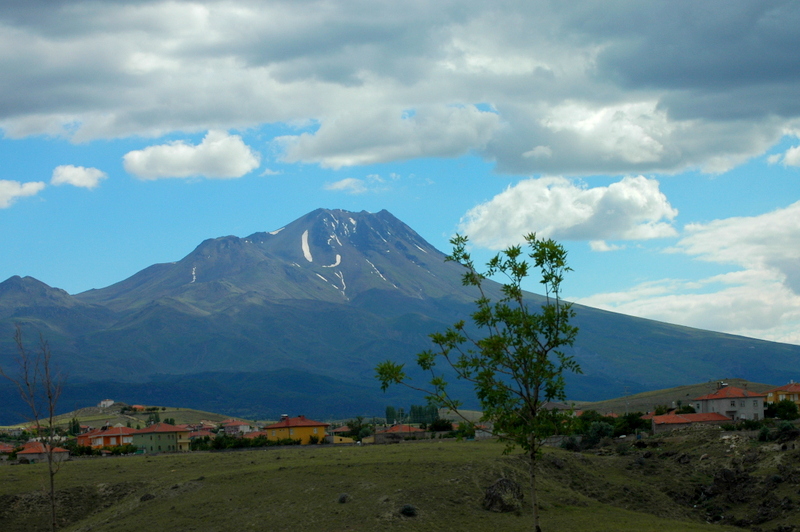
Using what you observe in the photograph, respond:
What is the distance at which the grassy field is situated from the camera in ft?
170

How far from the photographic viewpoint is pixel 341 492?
2203 inches

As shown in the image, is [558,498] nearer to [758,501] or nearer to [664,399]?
[758,501]

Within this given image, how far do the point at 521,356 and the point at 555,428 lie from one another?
301cm

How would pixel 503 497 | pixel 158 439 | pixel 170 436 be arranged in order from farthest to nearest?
pixel 170 436 < pixel 158 439 < pixel 503 497

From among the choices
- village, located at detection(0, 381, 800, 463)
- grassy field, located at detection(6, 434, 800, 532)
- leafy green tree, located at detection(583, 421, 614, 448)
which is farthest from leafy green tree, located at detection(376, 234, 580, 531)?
leafy green tree, located at detection(583, 421, 614, 448)

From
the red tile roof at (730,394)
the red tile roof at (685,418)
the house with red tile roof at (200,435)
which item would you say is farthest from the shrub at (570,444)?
the house with red tile roof at (200,435)

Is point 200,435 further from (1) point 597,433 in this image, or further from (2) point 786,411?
(2) point 786,411

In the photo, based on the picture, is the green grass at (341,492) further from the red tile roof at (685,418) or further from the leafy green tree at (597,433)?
the red tile roof at (685,418)

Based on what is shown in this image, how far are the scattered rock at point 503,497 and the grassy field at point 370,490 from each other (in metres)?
0.80

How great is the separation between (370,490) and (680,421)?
5195 cm

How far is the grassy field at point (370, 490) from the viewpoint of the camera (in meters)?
51.8

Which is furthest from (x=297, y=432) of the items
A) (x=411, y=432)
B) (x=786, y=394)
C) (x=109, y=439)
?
(x=786, y=394)

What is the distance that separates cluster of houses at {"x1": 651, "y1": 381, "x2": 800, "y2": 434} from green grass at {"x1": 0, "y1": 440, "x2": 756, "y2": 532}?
24.6 m

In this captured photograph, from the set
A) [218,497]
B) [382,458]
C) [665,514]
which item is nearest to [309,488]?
[218,497]
